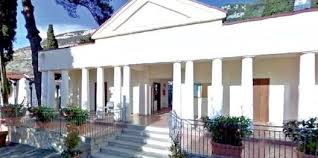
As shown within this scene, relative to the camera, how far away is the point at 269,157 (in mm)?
8516

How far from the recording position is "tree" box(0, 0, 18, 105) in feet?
66.5

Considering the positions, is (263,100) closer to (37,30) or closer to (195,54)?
(195,54)

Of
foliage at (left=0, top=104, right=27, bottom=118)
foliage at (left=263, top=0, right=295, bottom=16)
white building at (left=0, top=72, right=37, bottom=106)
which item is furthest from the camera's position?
foliage at (left=263, top=0, right=295, bottom=16)

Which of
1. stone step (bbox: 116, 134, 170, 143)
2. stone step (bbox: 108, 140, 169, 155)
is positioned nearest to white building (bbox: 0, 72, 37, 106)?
stone step (bbox: 116, 134, 170, 143)

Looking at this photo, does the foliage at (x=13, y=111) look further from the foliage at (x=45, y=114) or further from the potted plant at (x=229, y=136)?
the potted plant at (x=229, y=136)

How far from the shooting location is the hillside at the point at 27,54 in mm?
33156

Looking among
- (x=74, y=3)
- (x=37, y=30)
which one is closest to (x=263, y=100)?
(x=74, y=3)

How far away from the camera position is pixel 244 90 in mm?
11719

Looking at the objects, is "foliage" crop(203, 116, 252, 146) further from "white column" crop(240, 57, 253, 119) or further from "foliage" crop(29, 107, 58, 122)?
"foliage" crop(29, 107, 58, 122)

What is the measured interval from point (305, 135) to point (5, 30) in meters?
20.6

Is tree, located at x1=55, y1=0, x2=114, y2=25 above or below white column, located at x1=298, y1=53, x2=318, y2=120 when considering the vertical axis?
above

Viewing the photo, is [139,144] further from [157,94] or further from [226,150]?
[157,94]

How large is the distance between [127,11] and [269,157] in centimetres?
1049

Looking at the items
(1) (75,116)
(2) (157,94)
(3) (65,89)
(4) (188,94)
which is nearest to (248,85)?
(4) (188,94)
